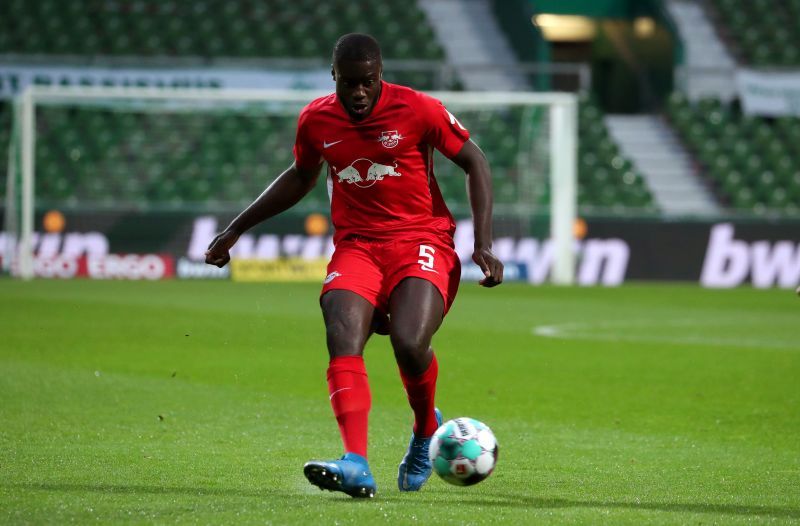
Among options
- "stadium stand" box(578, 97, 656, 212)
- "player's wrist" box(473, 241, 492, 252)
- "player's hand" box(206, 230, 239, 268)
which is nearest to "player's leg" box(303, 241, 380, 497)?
"player's wrist" box(473, 241, 492, 252)

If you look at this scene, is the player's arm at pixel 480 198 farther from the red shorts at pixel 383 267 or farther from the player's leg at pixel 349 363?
the player's leg at pixel 349 363

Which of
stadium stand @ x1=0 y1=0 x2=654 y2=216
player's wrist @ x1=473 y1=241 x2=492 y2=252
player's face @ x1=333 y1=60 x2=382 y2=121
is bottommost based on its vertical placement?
stadium stand @ x1=0 y1=0 x2=654 y2=216

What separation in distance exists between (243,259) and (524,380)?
12.8 metres

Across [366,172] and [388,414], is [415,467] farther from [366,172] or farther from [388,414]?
[388,414]

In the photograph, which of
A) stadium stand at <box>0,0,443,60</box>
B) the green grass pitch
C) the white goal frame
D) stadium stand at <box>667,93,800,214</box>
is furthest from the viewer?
stadium stand at <box>667,93,800,214</box>

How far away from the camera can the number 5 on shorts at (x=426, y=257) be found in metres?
5.68

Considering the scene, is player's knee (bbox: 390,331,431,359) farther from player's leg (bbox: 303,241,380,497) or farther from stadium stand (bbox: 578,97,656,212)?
stadium stand (bbox: 578,97,656,212)

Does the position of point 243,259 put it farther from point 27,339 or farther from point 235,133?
point 27,339

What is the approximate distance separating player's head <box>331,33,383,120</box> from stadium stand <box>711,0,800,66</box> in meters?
25.0

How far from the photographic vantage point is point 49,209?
71.8 feet

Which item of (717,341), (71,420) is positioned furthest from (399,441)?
(717,341)

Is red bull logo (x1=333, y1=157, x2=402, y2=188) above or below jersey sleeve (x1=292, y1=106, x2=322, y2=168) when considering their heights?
below

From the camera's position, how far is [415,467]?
18.8 feet

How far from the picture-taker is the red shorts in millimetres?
5629
